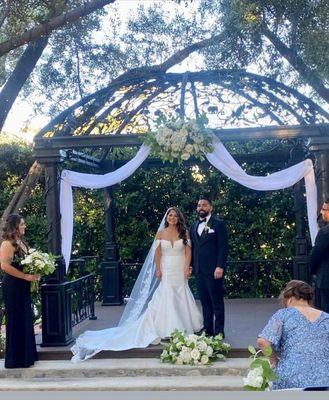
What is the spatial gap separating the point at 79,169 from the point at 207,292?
207 inches

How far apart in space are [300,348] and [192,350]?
3.08 m

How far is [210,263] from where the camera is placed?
739 centimetres

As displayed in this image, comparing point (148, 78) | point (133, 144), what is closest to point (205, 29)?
point (148, 78)

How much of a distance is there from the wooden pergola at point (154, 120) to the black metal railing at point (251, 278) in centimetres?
387

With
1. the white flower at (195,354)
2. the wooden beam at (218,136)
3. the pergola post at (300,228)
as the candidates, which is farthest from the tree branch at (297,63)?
the white flower at (195,354)

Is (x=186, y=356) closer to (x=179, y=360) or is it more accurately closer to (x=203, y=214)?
(x=179, y=360)

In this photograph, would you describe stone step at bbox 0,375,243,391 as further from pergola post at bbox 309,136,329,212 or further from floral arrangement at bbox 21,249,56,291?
pergola post at bbox 309,136,329,212

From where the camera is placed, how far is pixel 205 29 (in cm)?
1138

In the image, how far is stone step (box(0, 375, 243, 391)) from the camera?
598cm

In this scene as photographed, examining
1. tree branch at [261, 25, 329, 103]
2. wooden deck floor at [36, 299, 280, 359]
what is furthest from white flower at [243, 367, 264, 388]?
tree branch at [261, 25, 329, 103]

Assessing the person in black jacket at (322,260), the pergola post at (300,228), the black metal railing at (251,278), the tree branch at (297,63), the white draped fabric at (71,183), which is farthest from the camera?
the black metal railing at (251,278)

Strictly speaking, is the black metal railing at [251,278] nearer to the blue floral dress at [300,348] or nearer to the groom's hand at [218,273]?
the groom's hand at [218,273]

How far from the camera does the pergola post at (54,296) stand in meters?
7.42

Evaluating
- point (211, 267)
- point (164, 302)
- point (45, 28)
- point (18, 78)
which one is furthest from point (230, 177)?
point (18, 78)
